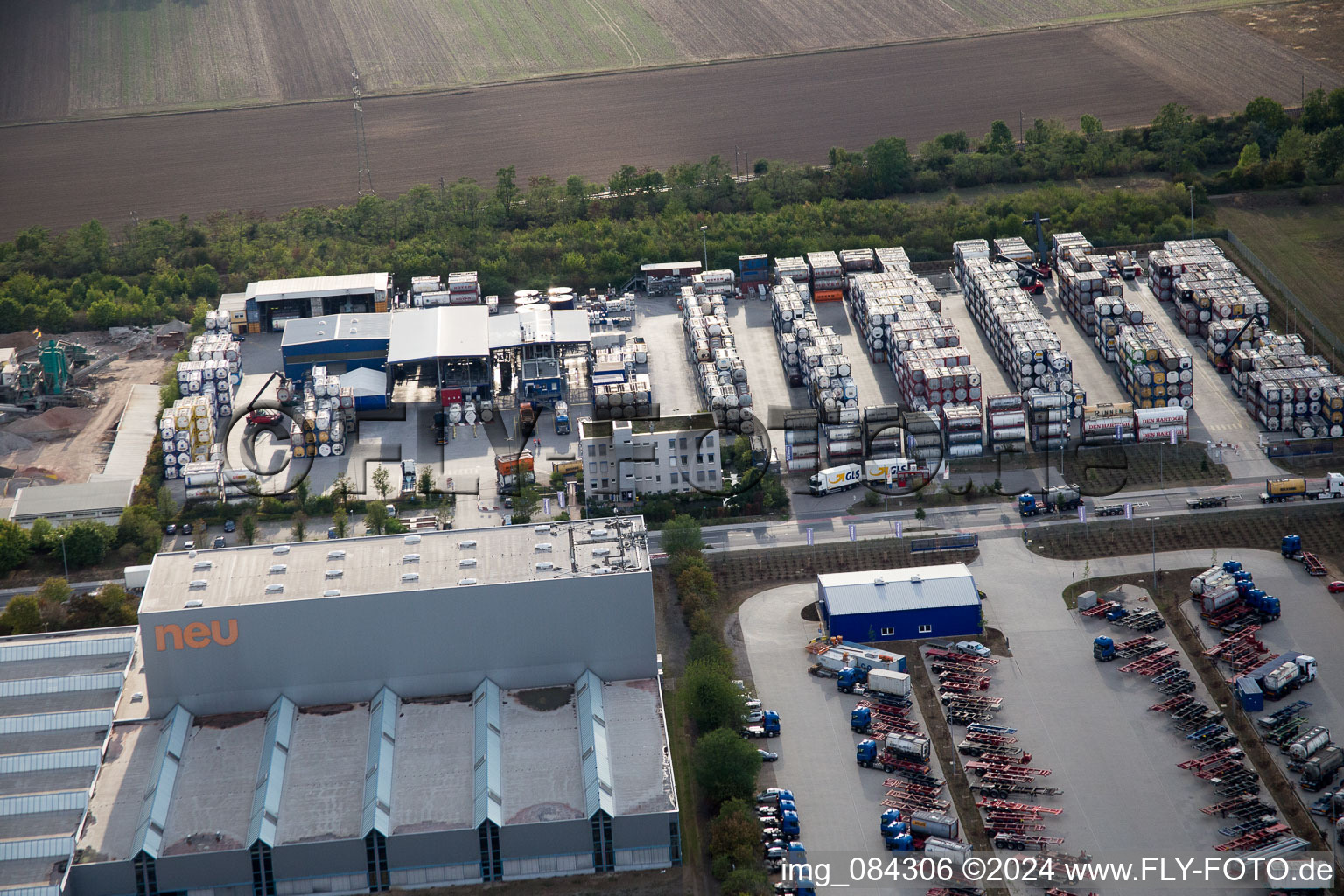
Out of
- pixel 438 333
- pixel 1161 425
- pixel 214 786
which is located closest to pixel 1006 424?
pixel 1161 425

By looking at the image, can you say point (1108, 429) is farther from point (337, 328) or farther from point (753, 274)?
point (337, 328)

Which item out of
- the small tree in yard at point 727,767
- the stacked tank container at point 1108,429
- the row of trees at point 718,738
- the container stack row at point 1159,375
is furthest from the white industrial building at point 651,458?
the container stack row at point 1159,375

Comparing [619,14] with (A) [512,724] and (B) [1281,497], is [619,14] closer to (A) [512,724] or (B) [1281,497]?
(B) [1281,497]

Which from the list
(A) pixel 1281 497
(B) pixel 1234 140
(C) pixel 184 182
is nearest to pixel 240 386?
(C) pixel 184 182

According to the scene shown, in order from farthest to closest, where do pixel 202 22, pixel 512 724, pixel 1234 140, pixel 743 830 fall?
pixel 202 22, pixel 1234 140, pixel 512 724, pixel 743 830

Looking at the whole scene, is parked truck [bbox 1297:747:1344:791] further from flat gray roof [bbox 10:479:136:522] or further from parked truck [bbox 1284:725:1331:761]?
flat gray roof [bbox 10:479:136:522]

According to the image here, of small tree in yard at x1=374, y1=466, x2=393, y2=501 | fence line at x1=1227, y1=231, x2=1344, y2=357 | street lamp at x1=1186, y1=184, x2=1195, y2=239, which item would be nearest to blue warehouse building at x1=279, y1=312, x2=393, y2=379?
small tree in yard at x1=374, y1=466, x2=393, y2=501
